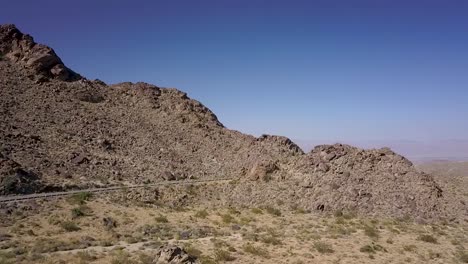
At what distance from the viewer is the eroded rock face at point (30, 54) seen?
63.8m

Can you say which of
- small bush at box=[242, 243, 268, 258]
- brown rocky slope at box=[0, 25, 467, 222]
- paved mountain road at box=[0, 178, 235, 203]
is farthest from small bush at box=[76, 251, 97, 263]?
brown rocky slope at box=[0, 25, 467, 222]

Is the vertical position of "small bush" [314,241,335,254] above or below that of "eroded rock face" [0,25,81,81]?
below

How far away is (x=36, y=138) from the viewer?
47.9 m

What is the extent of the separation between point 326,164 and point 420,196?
8869 mm

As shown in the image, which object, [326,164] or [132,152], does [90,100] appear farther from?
[326,164]

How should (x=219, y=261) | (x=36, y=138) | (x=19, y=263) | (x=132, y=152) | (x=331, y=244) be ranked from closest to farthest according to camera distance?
(x=19, y=263), (x=219, y=261), (x=331, y=244), (x=36, y=138), (x=132, y=152)

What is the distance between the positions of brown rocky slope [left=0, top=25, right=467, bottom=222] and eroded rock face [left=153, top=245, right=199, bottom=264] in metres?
19.1

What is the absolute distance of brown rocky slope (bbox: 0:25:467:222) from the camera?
37.1 m

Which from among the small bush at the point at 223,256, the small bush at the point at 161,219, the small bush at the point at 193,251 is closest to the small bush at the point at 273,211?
the small bush at the point at 161,219

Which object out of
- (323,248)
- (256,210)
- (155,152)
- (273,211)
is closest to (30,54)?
(155,152)

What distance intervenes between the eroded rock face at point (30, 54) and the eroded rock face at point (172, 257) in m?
51.6

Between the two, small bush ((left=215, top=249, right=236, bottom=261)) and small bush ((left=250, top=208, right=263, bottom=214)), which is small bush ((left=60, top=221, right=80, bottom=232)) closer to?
small bush ((left=215, top=249, right=236, bottom=261))

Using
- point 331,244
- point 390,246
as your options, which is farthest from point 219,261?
point 390,246

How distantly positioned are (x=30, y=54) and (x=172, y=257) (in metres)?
55.6
